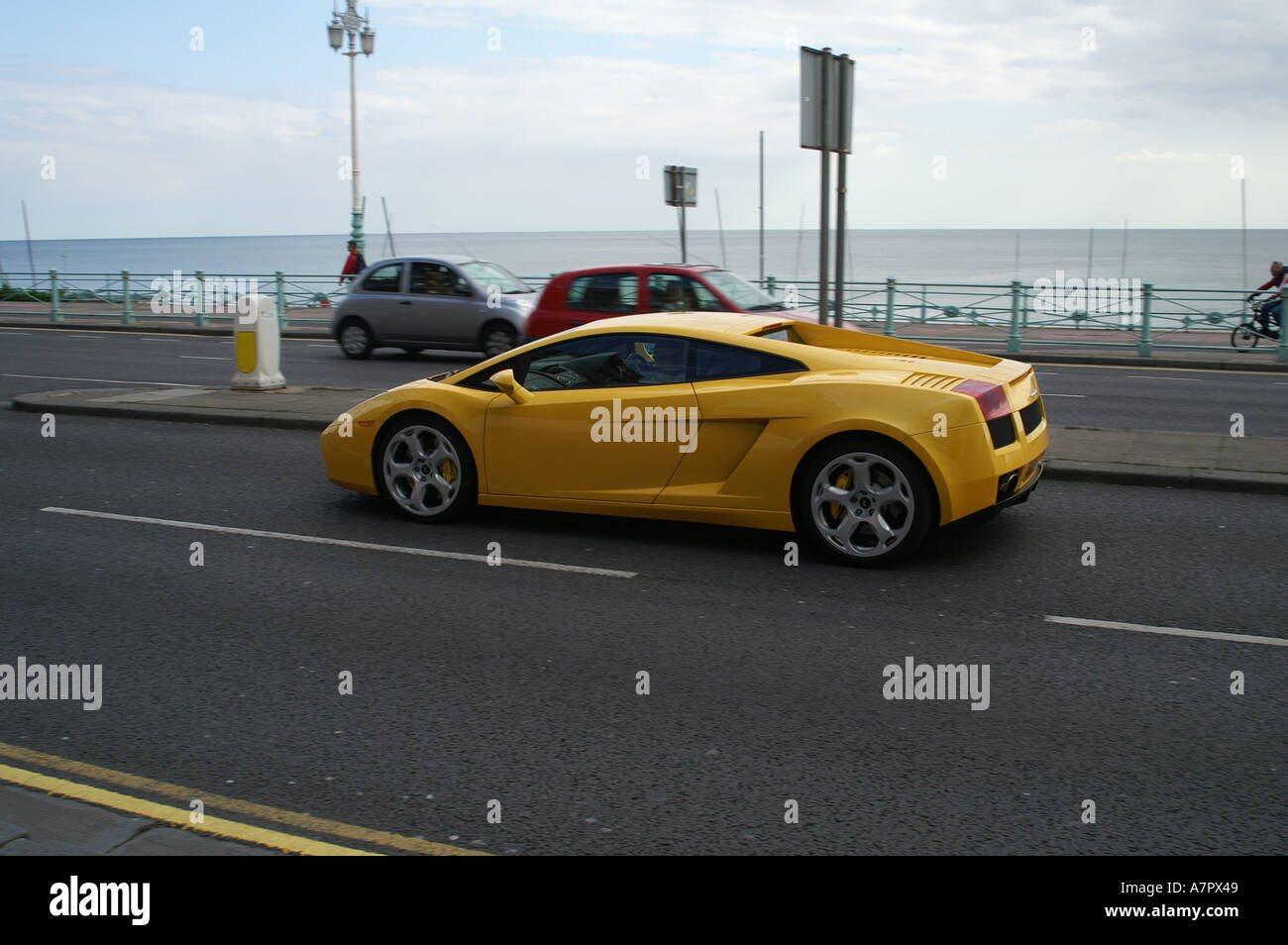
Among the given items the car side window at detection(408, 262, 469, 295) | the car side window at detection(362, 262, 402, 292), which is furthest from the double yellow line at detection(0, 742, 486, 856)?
the car side window at detection(362, 262, 402, 292)

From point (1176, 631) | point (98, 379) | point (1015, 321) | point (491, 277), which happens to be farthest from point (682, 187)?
point (1176, 631)

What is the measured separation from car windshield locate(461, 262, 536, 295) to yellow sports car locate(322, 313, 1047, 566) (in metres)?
11.7

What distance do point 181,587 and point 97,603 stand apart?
1.45 feet

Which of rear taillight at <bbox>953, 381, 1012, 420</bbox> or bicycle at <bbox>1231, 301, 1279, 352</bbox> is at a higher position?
bicycle at <bbox>1231, 301, 1279, 352</bbox>

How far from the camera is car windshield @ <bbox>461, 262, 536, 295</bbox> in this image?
19.6 meters

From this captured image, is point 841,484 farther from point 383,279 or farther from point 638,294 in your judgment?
point 383,279

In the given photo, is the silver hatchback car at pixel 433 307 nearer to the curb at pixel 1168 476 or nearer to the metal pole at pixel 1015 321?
the metal pole at pixel 1015 321

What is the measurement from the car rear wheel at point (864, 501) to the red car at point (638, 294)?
Result: 8.14 m

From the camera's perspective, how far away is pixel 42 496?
9.06 meters

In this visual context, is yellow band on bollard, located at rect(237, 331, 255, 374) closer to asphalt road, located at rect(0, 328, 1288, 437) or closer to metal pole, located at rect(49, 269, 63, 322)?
asphalt road, located at rect(0, 328, 1288, 437)

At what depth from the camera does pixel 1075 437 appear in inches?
413

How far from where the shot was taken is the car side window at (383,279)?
20.3 meters
